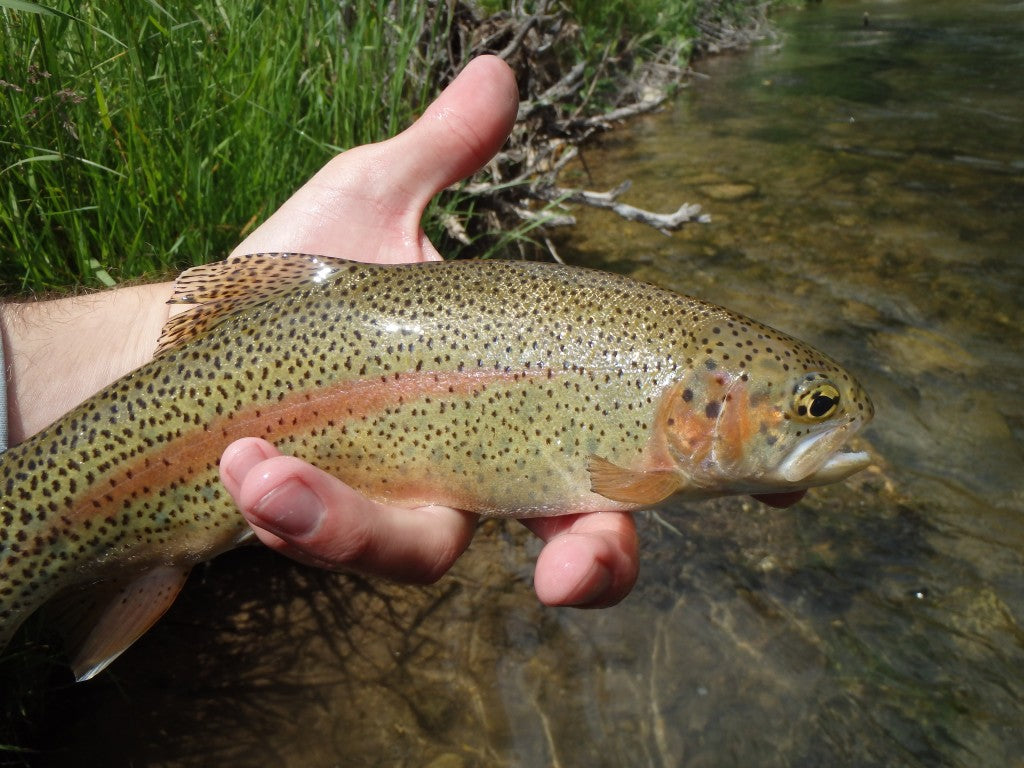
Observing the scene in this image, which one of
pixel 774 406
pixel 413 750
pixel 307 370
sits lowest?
pixel 413 750

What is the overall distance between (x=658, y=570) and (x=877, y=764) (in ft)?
4.90

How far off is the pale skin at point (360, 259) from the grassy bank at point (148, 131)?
0.35m

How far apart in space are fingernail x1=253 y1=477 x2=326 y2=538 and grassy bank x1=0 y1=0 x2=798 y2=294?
201 centimetres

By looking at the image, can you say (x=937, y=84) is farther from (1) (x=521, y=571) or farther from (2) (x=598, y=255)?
(1) (x=521, y=571)

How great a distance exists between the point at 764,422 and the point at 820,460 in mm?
246

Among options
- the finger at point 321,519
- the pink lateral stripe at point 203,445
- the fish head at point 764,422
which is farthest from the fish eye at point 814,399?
the pink lateral stripe at point 203,445

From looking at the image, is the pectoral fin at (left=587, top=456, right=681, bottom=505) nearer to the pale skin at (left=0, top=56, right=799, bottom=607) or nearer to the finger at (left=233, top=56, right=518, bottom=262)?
the pale skin at (left=0, top=56, right=799, bottom=607)

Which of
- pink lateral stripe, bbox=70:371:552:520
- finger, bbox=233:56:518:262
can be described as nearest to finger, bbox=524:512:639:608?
pink lateral stripe, bbox=70:371:552:520

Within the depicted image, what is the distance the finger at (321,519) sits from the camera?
240cm

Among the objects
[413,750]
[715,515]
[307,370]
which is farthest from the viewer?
[715,515]

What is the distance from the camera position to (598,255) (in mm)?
8477

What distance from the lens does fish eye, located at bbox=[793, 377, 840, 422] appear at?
2.93 meters

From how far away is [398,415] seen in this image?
294cm

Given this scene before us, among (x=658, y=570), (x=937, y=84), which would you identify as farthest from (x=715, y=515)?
(x=937, y=84)
